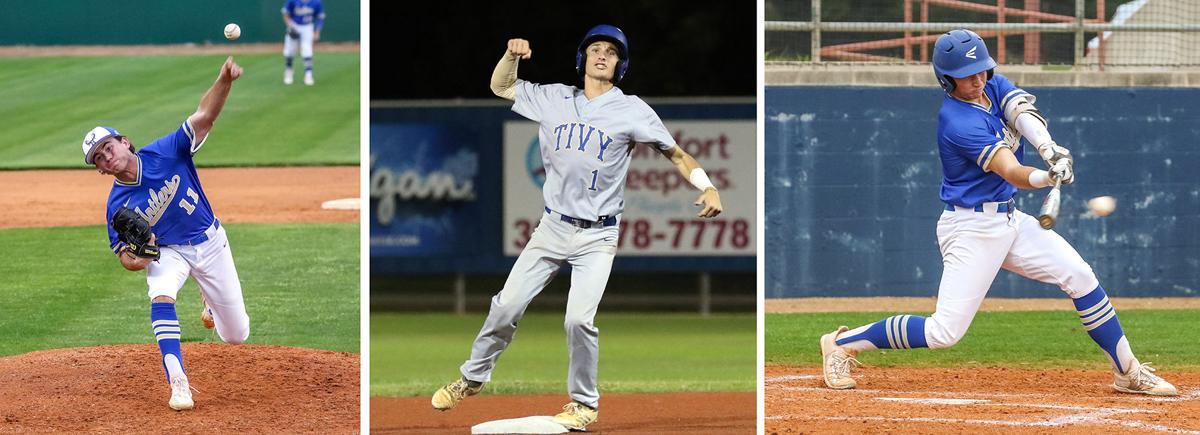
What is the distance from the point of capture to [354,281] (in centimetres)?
885

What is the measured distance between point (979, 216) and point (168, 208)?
3.29m

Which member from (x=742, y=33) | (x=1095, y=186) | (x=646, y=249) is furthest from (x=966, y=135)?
(x=742, y=33)

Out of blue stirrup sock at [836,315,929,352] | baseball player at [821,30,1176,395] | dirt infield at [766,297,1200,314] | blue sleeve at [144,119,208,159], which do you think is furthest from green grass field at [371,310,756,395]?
blue sleeve at [144,119,208,159]

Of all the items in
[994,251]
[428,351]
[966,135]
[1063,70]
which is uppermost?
[1063,70]

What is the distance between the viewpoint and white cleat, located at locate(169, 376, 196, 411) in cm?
579

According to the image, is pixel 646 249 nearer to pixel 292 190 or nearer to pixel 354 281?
pixel 292 190

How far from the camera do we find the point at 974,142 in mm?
5496

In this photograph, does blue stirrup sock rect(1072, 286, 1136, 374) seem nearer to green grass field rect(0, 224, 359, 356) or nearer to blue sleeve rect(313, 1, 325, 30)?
green grass field rect(0, 224, 359, 356)

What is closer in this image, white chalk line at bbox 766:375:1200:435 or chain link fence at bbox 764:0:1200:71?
white chalk line at bbox 766:375:1200:435

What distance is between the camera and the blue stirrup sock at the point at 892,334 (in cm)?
580

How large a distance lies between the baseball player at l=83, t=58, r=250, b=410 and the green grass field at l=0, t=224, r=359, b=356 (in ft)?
4.44

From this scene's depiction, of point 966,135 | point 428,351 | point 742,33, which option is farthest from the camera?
point 742,33

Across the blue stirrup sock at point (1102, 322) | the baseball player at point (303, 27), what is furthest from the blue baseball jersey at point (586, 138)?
the baseball player at point (303, 27)

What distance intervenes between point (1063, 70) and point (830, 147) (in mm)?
1675
